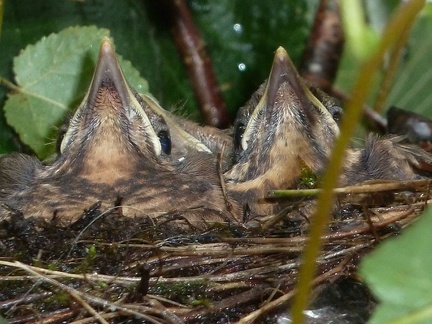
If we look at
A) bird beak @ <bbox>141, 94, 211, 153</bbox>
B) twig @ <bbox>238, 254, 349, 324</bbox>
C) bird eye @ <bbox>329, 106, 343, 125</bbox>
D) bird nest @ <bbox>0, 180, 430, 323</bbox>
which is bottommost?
twig @ <bbox>238, 254, 349, 324</bbox>

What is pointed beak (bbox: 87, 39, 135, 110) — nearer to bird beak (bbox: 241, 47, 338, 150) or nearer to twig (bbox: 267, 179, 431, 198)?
bird beak (bbox: 241, 47, 338, 150)

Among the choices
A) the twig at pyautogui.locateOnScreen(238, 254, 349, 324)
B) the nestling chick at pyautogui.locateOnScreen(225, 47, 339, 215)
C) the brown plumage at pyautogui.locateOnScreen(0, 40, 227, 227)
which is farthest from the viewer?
the nestling chick at pyautogui.locateOnScreen(225, 47, 339, 215)

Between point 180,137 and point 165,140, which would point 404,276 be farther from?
point 180,137

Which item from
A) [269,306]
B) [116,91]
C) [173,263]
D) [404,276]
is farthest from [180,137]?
[404,276]

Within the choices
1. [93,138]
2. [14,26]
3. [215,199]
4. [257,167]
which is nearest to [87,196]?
[93,138]

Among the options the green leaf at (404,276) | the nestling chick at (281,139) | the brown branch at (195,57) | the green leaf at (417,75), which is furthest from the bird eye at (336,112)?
the green leaf at (404,276)

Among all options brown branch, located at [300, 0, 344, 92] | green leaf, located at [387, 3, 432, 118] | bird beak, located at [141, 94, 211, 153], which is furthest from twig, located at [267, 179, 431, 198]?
brown branch, located at [300, 0, 344, 92]
